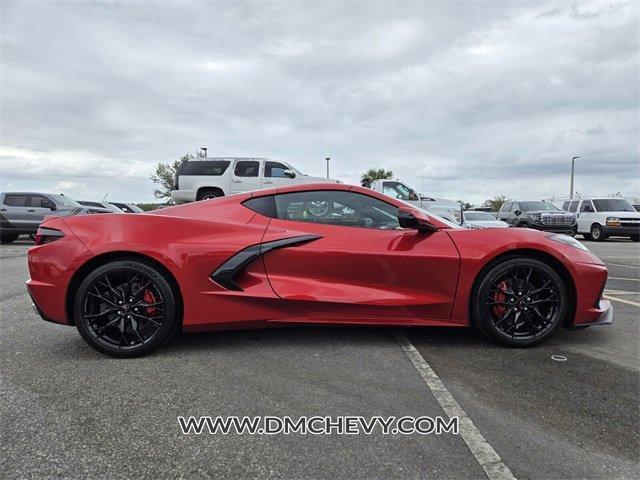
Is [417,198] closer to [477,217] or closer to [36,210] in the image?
[477,217]

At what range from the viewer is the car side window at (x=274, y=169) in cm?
1312

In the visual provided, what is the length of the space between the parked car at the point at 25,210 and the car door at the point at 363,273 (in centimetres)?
1245

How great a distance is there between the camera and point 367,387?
2646 mm

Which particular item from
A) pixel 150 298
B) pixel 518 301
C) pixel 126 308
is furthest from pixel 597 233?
pixel 126 308

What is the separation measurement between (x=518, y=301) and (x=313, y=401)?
6.04ft

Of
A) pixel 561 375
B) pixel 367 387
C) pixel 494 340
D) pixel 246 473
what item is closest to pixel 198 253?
pixel 367 387

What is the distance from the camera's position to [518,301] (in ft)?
11.0

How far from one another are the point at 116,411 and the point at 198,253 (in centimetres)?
121

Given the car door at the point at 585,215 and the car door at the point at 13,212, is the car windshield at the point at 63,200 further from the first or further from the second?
the car door at the point at 585,215

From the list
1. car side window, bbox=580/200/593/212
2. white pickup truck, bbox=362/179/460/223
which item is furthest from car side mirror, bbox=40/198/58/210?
car side window, bbox=580/200/593/212

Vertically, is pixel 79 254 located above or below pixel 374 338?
above

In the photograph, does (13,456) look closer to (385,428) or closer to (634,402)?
(385,428)

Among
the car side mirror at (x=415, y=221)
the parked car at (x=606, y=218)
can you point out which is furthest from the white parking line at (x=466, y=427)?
the parked car at (x=606, y=218)

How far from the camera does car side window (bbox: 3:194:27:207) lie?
14.0m
